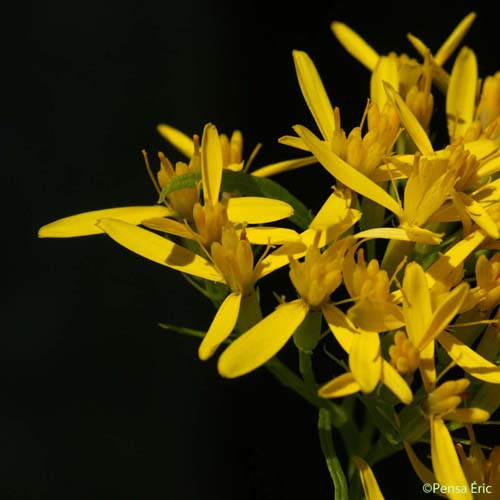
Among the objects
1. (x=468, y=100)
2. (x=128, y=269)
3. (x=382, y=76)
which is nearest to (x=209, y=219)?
(x=382, y=76)

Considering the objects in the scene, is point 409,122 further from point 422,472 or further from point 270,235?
point 422,472

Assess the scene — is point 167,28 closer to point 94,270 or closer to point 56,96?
point 56,96

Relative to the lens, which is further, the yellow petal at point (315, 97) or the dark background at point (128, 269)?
the dark background at point (128, 269)

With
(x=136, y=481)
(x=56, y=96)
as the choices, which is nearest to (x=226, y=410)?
(x=136, y=481)

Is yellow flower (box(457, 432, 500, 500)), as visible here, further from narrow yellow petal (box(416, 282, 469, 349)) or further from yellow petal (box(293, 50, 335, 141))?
yellow petal (box(293, 50, 335, 141))


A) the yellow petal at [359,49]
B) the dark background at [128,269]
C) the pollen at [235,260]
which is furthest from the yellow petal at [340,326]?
the dark background at [128,269]

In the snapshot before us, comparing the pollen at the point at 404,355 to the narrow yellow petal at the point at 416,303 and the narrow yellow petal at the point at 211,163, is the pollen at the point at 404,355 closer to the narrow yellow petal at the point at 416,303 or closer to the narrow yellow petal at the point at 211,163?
the narrow yellow petal at the point at 416,303
